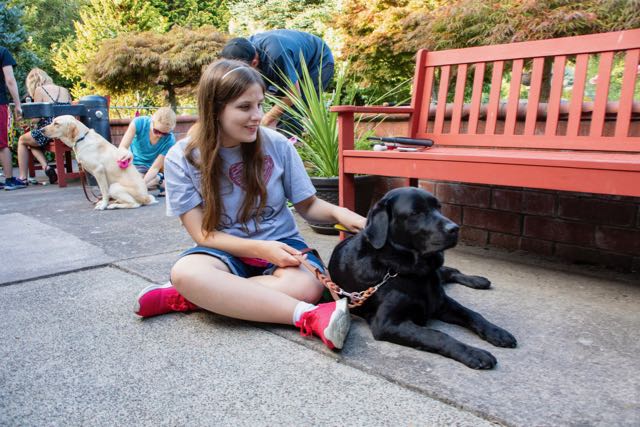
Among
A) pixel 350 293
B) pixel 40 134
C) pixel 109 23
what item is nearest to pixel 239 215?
pixel 350 293

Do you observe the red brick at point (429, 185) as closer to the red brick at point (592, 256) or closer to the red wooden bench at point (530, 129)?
the red wooden bench at point (530, 129)

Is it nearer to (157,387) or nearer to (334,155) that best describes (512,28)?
(334,155)

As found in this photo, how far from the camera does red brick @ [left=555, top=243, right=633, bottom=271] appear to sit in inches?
112

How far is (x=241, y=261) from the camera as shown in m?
2.33

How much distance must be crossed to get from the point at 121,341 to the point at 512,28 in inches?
249

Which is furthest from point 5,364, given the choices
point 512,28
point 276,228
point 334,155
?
point 512,28

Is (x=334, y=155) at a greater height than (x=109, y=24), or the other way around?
(x=109, y=24)

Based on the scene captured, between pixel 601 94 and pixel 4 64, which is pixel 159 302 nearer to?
pixel 601 94

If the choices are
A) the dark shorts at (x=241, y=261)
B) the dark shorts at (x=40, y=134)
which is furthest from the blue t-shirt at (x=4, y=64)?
the dark shorts at (x=241, y=261)

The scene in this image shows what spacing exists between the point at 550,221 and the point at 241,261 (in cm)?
190

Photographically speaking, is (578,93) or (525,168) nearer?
(525,168)

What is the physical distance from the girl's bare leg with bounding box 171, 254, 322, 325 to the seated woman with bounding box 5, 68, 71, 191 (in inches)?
A: 238

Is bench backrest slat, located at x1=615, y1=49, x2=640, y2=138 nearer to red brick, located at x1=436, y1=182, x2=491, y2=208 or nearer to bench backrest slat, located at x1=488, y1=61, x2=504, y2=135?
bench backrest slat, located at x1=488, y1=61, x2=504, y2=135

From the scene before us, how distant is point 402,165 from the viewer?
2906 millimetres
